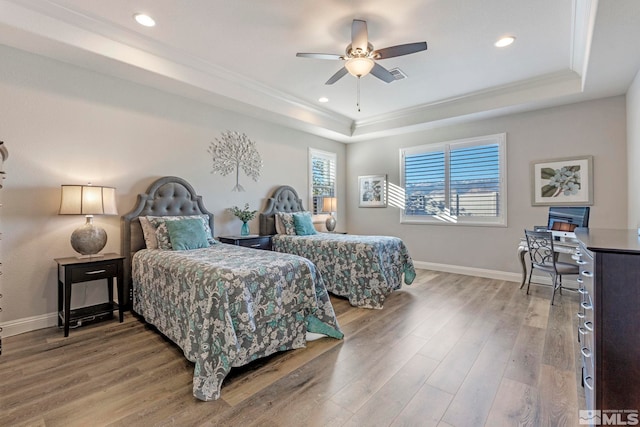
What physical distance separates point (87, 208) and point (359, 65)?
2.91 meters

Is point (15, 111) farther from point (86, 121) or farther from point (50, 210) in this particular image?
point (50, 210)

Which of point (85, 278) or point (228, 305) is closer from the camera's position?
point (228, 305)

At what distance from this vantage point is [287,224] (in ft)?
15.4

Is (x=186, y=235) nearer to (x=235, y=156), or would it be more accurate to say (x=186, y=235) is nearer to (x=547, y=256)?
(x=235, y=156)

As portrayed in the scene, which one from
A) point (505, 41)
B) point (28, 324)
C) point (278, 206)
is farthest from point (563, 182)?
point (28, 324)

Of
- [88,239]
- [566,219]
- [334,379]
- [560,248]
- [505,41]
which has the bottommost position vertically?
[334,379]

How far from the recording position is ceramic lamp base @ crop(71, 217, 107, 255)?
2898 millimetres

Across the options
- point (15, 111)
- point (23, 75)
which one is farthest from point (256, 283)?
point (23, 75)

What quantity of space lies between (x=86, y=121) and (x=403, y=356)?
3856 millimetres

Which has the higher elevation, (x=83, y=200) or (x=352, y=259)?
(x=83, y=200)

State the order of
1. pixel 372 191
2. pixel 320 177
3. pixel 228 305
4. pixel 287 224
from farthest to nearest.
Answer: pixel 372 191, pixel 320 177, pixel 287 224, pixel 228 305

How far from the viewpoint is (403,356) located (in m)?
2.35

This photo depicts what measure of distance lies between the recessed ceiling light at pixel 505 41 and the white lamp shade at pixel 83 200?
4278mm

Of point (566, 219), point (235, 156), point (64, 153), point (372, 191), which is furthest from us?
point (372, 191)
